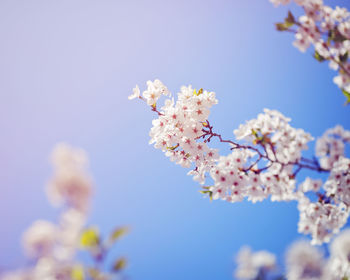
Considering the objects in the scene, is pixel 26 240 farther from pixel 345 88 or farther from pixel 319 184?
pixel 345 88

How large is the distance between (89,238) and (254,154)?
2.38 meters

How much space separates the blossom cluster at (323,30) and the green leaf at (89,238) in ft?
10.8

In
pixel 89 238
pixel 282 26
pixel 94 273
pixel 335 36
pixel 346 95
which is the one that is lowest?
pixel 94 273

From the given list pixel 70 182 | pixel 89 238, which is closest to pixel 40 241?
pixel 70 182

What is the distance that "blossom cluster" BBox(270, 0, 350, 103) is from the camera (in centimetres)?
260

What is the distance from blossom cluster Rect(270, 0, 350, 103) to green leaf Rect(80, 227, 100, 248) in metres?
3.30

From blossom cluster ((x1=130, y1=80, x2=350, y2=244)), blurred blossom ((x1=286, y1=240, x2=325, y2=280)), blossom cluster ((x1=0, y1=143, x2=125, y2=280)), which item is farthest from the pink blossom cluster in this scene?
blurred blossom ((x1=286, y1=240, x2=325, y2=280))

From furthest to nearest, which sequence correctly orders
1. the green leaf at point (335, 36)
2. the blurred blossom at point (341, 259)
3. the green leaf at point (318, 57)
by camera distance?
1. the blurred blossom at point (341, 259)
2. the green leaf at point (318, 57)
3. the green leaf at point (335, 36)

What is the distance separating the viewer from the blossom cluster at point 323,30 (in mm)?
2602

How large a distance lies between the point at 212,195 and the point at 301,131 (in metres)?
1.31

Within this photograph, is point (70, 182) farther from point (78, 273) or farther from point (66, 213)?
point (78, 273)

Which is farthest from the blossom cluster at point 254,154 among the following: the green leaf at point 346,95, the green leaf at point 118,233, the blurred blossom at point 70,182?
the blurred blossom at point 70,182

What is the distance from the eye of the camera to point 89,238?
307cm

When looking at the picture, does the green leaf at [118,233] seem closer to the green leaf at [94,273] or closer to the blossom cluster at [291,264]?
the green leaf at [94,273]
